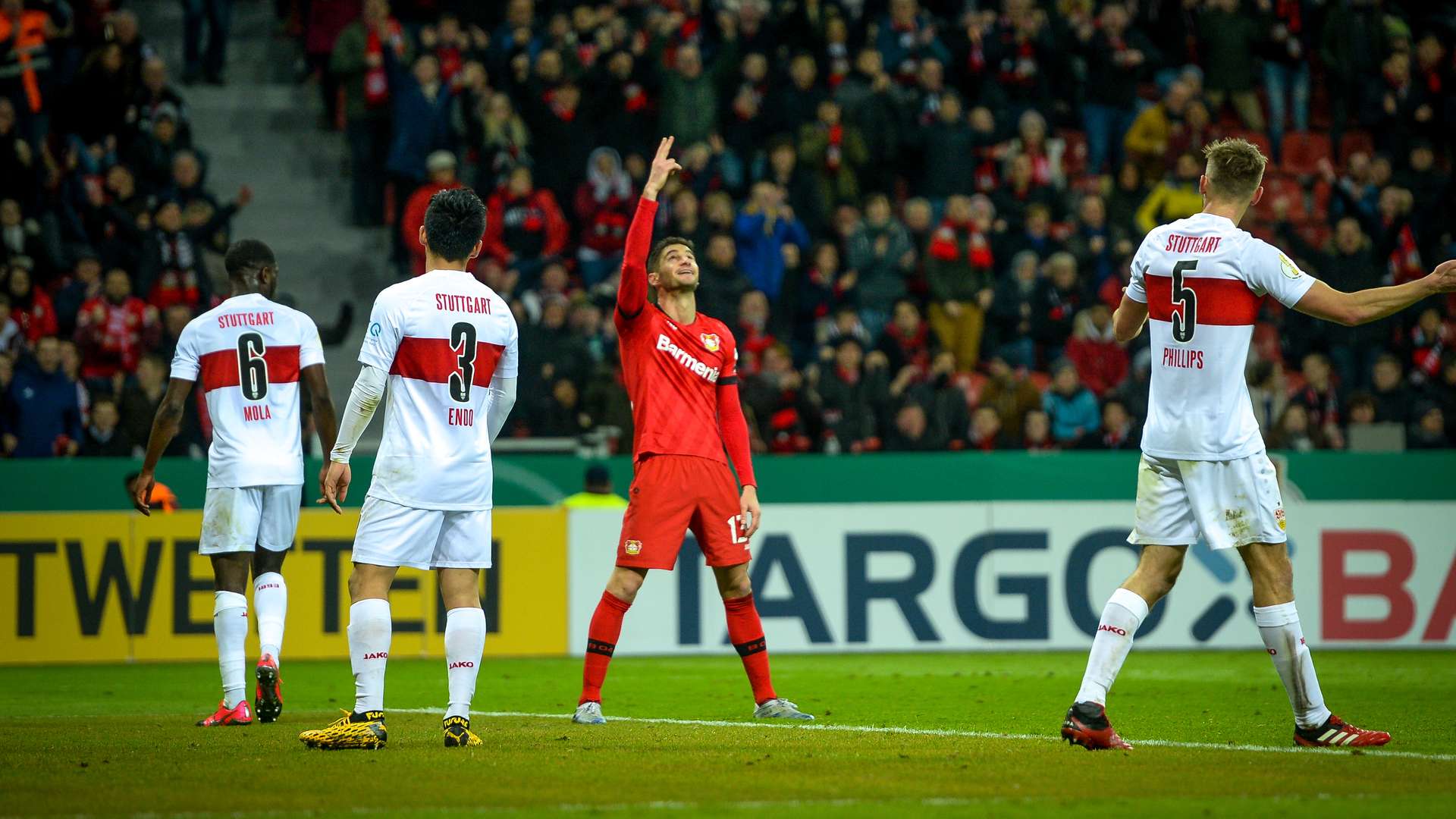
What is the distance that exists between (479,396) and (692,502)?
1505 millimetres

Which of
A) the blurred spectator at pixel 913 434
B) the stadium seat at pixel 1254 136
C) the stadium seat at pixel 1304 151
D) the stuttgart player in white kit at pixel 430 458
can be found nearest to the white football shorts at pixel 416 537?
the stuttgart player in white kit at pixel 430 458

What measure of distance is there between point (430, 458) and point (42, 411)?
10.1 m

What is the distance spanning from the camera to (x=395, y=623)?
47.2 feet

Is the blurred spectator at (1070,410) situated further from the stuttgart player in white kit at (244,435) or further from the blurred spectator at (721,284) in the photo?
the stuttgart player in white kit at (244,435)

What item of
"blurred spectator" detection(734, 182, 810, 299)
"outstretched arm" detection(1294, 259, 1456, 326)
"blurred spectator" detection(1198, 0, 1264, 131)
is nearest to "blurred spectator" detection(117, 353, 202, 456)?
"blurred spectator" detection(734, 182, 810, 299)

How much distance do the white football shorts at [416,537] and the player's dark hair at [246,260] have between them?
82.9 inches

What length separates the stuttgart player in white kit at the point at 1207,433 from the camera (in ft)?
24.3

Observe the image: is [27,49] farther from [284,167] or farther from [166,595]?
[166,595]

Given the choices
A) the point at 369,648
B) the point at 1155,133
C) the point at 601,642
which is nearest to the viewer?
the point at 369,648

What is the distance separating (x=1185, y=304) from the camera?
7488mm

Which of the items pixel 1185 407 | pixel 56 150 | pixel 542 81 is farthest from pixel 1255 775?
pixel 56 150

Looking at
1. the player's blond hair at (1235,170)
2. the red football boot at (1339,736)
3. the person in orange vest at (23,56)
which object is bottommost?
the red football boot at (1339,736)

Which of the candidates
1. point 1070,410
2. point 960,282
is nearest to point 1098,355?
point 1070,410

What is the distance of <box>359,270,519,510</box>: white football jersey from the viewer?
762 centimetres
